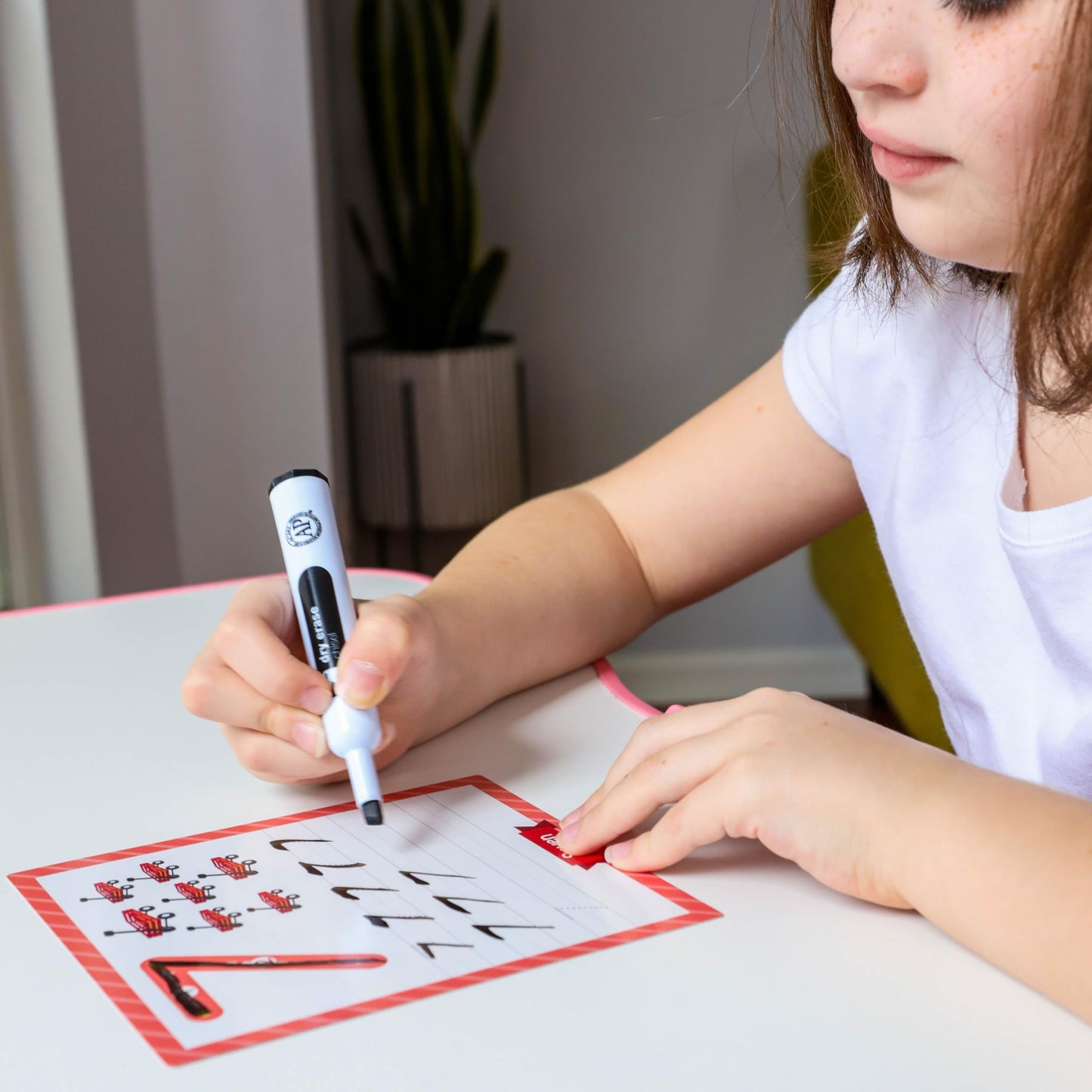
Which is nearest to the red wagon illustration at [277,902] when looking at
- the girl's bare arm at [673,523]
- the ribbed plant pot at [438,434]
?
the girl's bare arm at [673,523]

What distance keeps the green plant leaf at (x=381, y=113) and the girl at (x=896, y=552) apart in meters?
1.65

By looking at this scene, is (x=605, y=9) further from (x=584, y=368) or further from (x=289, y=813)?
(x=289, y=813)

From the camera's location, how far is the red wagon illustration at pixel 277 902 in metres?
0.52

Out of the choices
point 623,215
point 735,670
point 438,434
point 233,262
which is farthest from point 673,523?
point 735,670

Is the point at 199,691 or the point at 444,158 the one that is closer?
the point at 199,691

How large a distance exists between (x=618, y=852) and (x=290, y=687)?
17 centimetres

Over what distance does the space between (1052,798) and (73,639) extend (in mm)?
628

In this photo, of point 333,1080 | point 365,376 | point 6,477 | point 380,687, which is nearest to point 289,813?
point 380,687

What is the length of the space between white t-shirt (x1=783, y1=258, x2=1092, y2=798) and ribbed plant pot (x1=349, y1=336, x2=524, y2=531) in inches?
62.6

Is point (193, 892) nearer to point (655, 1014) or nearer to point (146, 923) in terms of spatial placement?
point (146, 923)

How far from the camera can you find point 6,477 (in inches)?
64.1

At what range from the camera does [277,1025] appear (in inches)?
17.4

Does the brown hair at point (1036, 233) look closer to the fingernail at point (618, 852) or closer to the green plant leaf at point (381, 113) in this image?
the fingernail at point (618, 852)

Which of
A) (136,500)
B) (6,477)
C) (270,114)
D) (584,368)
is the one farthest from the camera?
(584,368)
